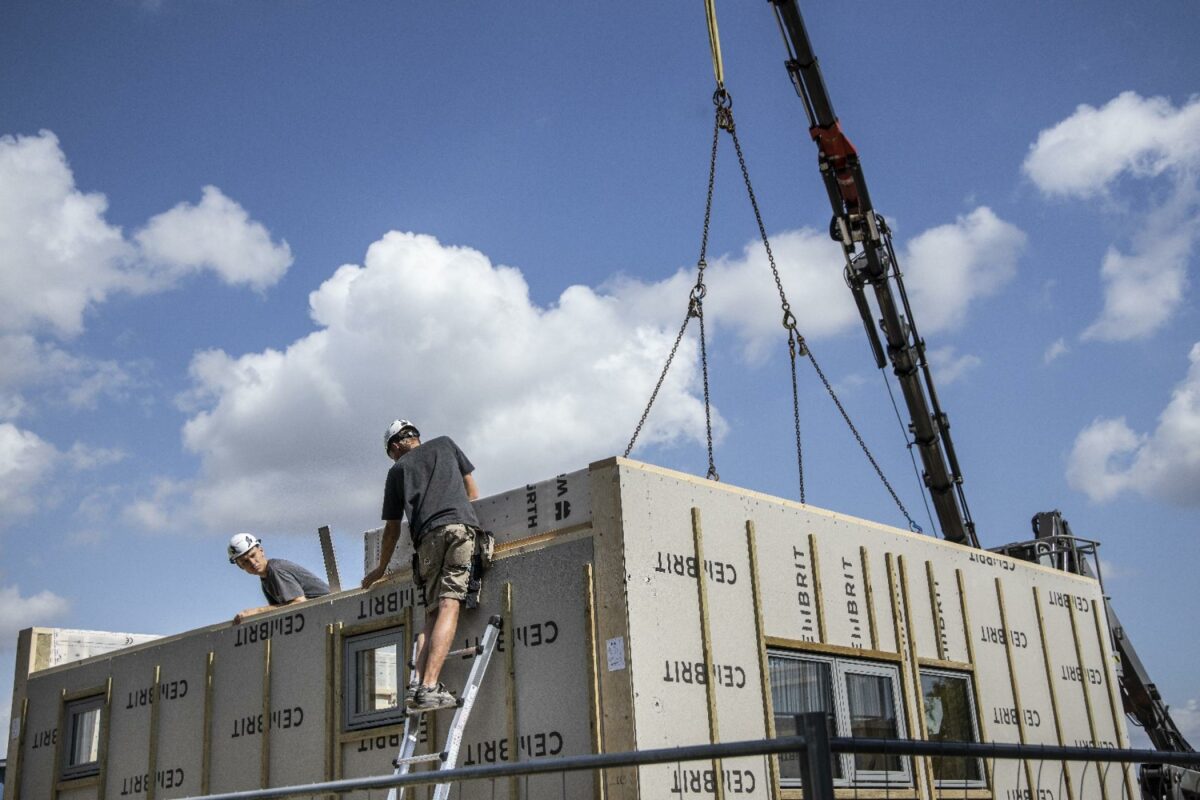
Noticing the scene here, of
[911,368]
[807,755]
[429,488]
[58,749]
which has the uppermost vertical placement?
[911,368]

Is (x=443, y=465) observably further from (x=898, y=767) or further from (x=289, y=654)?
(x=898, y=767)

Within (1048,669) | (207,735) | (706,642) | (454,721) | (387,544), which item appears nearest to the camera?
(454,721)

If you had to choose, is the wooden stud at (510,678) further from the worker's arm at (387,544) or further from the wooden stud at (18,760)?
the wooden stud at (18,760)

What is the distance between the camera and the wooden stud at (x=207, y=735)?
32.2 feet

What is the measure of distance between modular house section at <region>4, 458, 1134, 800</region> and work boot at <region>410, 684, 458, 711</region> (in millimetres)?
339

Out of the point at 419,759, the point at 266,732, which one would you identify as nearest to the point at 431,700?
the point at 419,759

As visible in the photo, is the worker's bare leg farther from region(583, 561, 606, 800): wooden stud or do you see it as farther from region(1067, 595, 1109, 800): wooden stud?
region(1067, 595, 1109, 800): wooden stud

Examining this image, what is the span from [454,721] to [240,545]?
397 centimetres

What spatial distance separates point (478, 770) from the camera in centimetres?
543

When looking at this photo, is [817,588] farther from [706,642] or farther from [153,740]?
[153,740]

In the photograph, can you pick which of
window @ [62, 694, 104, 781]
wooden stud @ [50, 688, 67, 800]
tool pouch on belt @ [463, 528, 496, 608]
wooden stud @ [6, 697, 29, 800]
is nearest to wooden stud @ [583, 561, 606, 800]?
tool pouch on belt @ [463, 528, 496, 608]

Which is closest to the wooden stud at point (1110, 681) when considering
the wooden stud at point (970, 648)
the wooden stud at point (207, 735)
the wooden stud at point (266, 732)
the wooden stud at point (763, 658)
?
the wooden stud at point (970, 648)

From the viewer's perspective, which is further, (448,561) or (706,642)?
(448,561)

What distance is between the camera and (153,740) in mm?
10461
